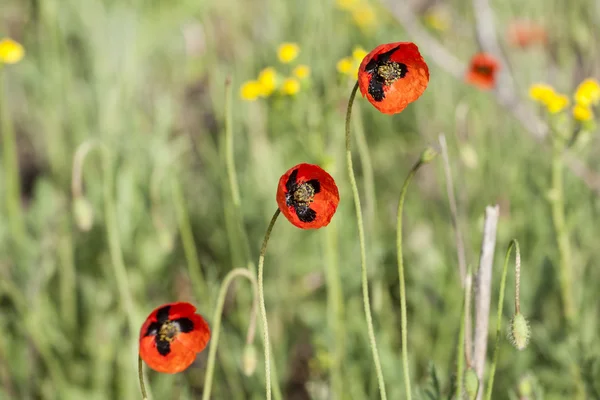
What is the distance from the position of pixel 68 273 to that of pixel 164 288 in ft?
1.19

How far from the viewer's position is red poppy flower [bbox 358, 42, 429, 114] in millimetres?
1074

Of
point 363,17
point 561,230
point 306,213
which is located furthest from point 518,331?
point 363,17

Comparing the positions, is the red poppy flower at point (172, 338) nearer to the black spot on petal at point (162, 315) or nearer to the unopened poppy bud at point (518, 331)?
the black spot on petal at point (162, 315)

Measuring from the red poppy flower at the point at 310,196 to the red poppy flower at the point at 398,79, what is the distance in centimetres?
15

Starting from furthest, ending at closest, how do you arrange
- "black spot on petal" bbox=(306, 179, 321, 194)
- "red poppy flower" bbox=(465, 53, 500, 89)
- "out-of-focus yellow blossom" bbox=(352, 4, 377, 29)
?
"out-of-focus yellow blossom" bbox=(352, 4, 377, 29)
"red poppy flower" bbox=(465, 53, 500, 89)
"black spot on petal" bbox=(306, 179, 321, 194)

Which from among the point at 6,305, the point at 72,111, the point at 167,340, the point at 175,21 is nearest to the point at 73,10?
the point at 175,21

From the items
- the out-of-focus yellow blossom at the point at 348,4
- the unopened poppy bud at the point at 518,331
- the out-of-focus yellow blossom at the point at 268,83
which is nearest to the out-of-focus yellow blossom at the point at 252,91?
the out-of-focus yellow blossom at the point at 268,83

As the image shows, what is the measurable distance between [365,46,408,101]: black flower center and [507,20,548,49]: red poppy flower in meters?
2.05

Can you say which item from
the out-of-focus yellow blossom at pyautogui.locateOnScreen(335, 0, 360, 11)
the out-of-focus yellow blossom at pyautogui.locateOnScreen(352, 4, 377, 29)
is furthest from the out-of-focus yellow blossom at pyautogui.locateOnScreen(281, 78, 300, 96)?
the out-of-focus yellow blossom at pyautogui.locateOnScreen(352, 4, 377, 29)

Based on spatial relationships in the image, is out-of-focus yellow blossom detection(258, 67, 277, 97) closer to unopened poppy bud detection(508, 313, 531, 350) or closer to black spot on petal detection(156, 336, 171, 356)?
black spot on petal detection(156, 336, 171, 356)

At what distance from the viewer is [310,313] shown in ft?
7.30

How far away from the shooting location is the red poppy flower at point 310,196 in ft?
3.38

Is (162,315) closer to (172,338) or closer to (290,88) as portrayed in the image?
(172,338)

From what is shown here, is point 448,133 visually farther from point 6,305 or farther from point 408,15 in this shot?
point 6,305
